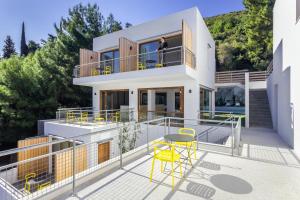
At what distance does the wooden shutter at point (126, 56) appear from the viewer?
444 inches

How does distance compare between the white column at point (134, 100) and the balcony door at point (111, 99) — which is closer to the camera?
the white column at point (134, 100)

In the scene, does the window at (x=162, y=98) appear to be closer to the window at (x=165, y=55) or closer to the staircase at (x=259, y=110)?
the window at (x=165, y=55)

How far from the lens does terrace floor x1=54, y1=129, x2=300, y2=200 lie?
129 inches

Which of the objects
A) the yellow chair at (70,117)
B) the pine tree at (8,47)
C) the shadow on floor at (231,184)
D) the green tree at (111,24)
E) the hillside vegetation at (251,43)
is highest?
the pine tree at (8,47)

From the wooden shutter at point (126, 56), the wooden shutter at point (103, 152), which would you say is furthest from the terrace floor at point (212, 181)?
the wooden shutter at point (126, 56)

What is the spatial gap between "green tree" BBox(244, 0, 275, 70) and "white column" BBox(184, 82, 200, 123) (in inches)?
483

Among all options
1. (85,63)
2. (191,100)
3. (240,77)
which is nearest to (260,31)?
(240,77)

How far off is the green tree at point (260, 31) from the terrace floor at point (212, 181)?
1621 cm

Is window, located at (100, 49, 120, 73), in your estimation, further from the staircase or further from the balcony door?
the staircase

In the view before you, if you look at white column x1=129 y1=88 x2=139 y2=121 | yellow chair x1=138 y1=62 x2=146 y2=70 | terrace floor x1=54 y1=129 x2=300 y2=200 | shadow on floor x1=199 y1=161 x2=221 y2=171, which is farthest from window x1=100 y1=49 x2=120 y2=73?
shadow on floor x1=199 y1=161 x2=221 y2=171

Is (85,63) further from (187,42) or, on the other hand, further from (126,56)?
(187,42)

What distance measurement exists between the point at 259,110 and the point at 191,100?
241 inches

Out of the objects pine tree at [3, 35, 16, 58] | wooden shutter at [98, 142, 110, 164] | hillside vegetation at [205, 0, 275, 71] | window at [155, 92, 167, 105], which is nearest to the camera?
wooden shutter at [98, 142, 110, 164]

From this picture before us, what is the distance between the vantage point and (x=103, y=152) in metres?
9.54
